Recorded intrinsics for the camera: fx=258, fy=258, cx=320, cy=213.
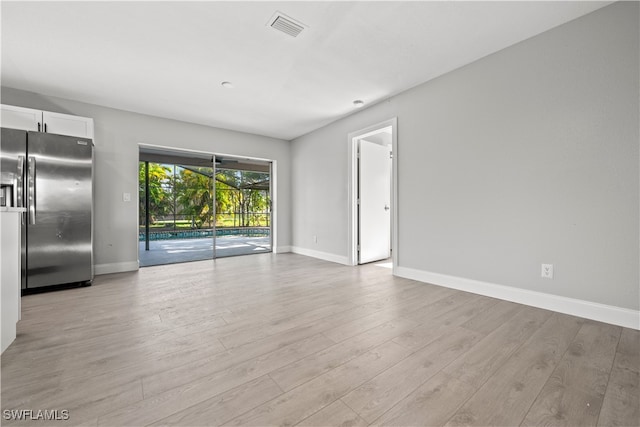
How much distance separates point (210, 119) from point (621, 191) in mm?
5171

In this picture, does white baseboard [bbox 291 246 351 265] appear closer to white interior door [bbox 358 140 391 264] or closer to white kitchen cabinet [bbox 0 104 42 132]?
white interior door [bbox 358 140 391 264]

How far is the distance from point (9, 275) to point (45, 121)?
101 inches

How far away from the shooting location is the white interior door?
14.5 feet

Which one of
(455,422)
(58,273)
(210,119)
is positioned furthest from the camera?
(210,119)

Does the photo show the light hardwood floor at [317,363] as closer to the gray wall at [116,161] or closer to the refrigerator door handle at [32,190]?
the refrigerator door handle at [32,190]

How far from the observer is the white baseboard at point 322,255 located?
14.8 feet

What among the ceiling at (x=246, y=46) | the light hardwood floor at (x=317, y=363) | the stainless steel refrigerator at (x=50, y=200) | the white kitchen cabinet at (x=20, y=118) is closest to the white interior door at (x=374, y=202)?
the ceiling at (x=246, y=46)

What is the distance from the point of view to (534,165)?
2.41 meters

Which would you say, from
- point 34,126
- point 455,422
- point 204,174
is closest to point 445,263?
point 455,422

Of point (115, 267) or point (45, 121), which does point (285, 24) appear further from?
point (115, 267)

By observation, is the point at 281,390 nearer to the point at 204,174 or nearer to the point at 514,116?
the point at 514,116

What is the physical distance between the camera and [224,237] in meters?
7.79

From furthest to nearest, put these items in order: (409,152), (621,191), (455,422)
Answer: (409,152)
(621,191)
(455,422)

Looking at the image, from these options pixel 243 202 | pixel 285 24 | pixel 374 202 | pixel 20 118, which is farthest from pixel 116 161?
pixel 374 202
